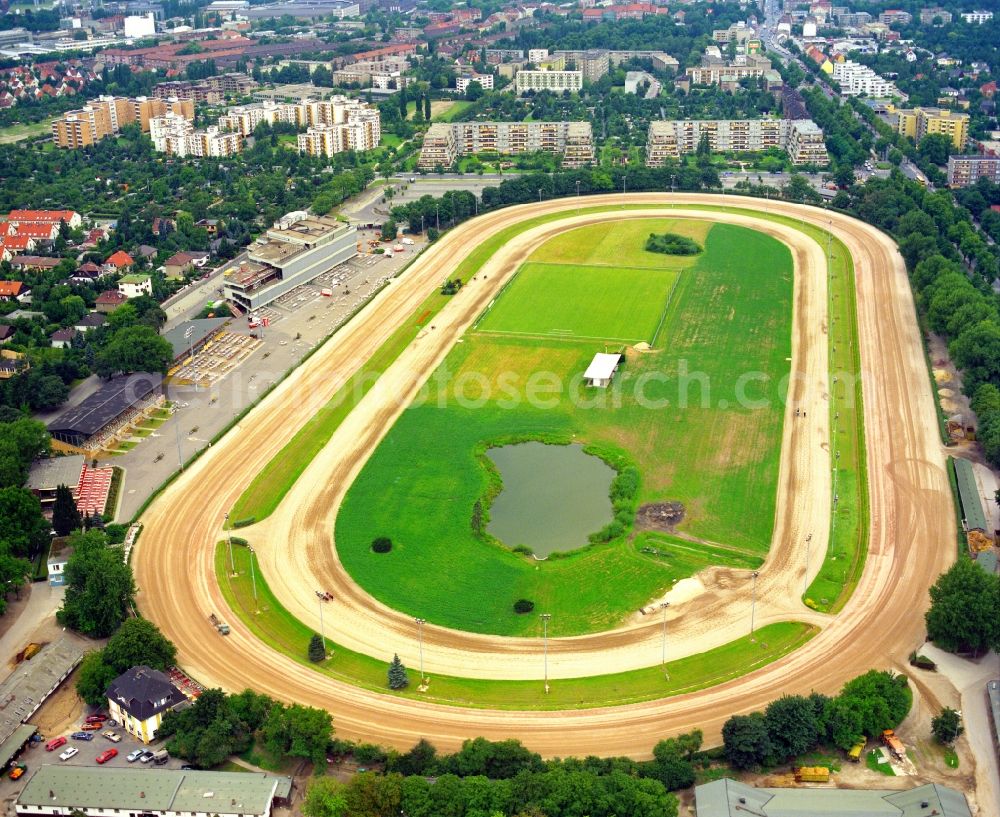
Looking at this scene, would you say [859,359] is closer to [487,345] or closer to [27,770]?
[487,345]

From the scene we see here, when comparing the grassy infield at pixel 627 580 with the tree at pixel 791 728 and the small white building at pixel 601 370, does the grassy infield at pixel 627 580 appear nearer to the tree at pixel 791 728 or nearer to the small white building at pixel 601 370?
the tree at pixel 791 728

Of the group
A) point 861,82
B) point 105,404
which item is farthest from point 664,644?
point 861,82


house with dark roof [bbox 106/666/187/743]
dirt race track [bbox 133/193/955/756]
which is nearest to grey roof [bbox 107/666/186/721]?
house with dark roof [bbox 106/666/187/743]

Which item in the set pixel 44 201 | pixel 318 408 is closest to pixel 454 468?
pixel 318 408

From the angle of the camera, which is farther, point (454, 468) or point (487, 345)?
point (487, 345)

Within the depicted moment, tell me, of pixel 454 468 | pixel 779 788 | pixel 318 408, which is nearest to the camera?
pixel 779 788

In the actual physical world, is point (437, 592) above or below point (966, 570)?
below

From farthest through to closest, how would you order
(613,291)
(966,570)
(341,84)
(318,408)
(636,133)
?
1. (341,84)
2. (636,133)
3. (613,291)
4. (318,408)
5. (966,570)
